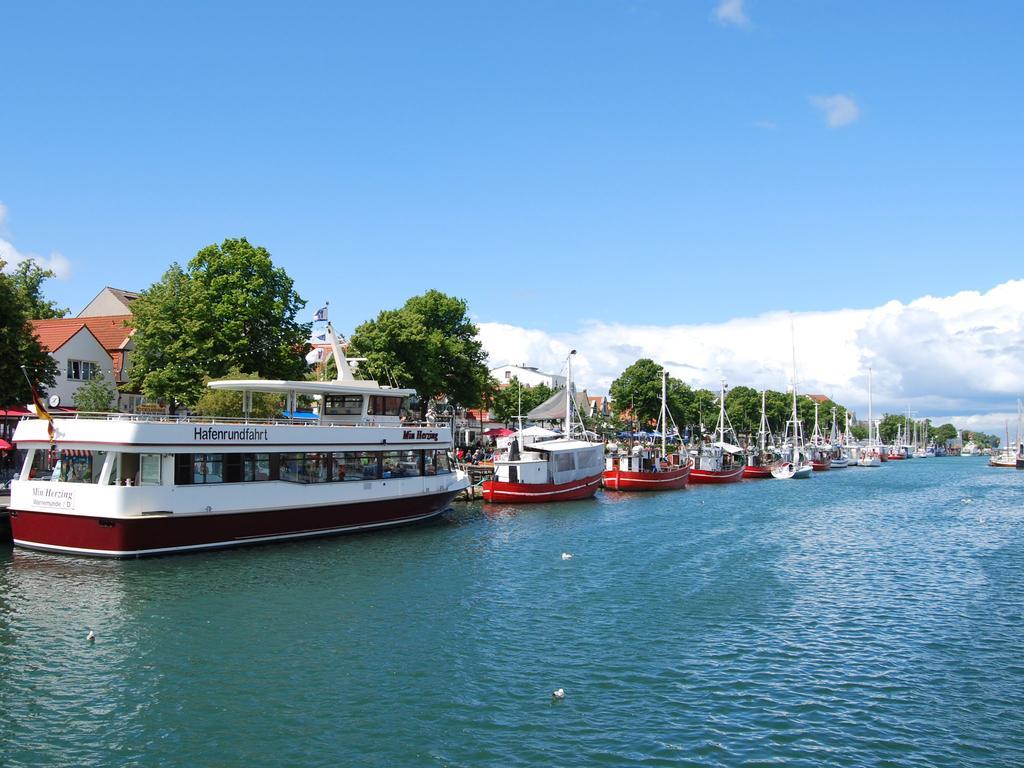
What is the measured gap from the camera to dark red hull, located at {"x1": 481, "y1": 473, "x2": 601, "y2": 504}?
53.6m

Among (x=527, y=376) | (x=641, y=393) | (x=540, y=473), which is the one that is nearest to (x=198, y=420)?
(x=540, y=473)

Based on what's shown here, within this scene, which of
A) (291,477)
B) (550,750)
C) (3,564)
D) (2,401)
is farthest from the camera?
(2,401)

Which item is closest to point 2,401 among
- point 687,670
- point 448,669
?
point 448,669

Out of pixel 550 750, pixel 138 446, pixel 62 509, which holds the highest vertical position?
pixel 138 446

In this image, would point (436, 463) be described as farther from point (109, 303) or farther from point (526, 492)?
point (109, 303)

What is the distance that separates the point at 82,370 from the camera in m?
57.9

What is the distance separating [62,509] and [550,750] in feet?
77.7

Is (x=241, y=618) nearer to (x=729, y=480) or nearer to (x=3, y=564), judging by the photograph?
(x=3, y=564)

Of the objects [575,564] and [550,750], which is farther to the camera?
[575,564]

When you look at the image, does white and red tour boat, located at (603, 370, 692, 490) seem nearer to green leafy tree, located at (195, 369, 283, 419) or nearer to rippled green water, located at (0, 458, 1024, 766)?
green leafy tree, located at (195, 369, 283, 419)

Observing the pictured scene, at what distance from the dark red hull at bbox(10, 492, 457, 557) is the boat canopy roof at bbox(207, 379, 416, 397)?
18.6ft

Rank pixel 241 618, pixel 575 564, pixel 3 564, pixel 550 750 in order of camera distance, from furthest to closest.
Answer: pixel 575 564 → pixel 3 564 → pixel 241 618 → pixel 550 750

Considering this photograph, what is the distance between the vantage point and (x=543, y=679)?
18.0 meters

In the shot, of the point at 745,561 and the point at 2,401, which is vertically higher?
the point at 2,401
